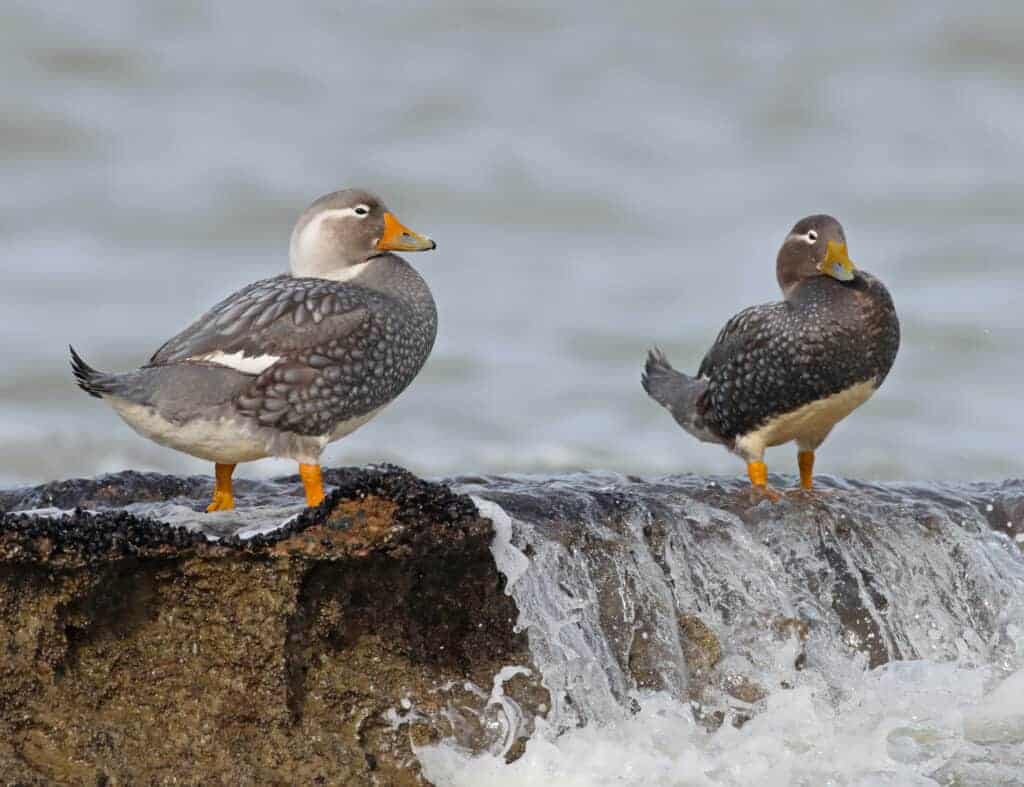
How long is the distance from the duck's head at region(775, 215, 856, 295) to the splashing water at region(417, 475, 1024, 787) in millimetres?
976

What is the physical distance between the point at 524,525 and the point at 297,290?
1154 mm

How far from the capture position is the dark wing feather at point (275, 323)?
18.4 feet

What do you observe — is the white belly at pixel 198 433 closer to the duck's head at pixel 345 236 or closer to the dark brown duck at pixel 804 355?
the duck's head at pixel 345 236

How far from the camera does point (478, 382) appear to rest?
12773mm

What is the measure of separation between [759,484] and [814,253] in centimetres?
97

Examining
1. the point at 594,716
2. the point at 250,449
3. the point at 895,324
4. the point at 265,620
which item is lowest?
the point at 594,716

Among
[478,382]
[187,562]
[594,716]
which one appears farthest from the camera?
[478,382]

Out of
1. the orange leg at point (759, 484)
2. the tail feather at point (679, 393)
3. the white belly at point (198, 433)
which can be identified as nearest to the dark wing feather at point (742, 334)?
the tail feather at point (679, 393)

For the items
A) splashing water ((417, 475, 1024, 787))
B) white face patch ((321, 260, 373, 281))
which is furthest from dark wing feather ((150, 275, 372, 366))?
splashing water ((417, 475, 1024, 787))

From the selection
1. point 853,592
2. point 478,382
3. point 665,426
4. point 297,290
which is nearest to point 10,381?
point 478,382

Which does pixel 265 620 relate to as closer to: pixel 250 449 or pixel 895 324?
pixel 250 449

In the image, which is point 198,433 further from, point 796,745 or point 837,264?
point 837,264

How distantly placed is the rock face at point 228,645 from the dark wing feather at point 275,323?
34.2 inches

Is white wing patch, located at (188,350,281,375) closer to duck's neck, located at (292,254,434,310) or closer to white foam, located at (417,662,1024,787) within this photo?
duck's neck, located at (292,254,434,310)
